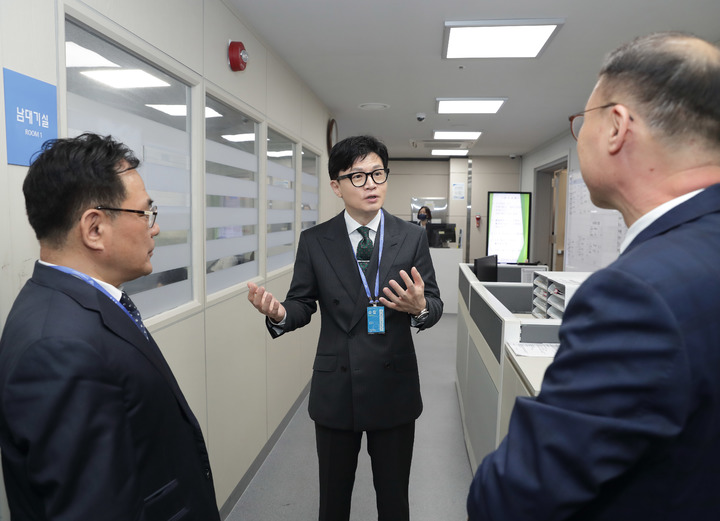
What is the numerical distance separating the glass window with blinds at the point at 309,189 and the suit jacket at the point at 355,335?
2.50 meters

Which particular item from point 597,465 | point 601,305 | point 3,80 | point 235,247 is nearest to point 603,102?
point 601,305

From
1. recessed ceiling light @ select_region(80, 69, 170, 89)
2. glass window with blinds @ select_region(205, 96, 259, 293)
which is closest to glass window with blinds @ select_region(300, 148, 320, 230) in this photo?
glass window with blinds @ select_region(205, 96, 259, 293)

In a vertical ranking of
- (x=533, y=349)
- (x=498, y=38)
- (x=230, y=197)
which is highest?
(x=498, y=38)

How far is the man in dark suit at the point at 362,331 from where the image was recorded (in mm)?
1733

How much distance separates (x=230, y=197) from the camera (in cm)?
272

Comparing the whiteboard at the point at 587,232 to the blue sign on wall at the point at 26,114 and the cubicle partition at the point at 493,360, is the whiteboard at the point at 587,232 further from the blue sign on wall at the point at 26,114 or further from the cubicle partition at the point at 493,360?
the blue sign on wall at the point at 26,114

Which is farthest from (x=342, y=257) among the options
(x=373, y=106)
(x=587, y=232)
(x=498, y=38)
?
(x=587, y=232)

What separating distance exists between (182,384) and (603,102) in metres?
1.99

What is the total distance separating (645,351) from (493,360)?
1706mm

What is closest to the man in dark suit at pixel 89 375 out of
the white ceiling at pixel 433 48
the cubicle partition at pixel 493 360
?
the cubicle partition at pixel 493 360

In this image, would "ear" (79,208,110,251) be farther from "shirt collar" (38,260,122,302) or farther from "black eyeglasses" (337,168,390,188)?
"black eyeglasses" (337,168,390,188)

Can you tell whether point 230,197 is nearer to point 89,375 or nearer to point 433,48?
point 433,48

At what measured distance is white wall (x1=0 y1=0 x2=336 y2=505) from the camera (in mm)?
1260

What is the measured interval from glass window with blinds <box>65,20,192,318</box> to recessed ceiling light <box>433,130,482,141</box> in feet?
16.5
